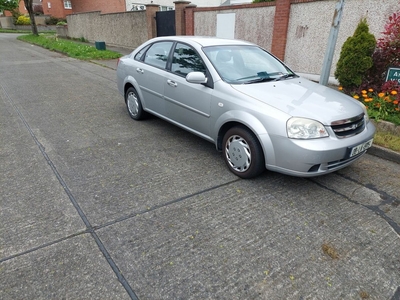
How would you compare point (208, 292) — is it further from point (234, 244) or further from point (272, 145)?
point (272, 145)

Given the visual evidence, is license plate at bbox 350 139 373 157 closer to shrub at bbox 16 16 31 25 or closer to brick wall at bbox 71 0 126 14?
brick wall at bbox 71 0 126 14

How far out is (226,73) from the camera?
3822 millimetres

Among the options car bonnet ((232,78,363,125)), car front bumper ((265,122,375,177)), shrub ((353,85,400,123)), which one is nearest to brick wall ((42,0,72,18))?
shrub ((353,85,400,123))

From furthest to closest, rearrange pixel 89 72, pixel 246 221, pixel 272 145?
pixel 89 72
pixel 272 145
pixel 246 221

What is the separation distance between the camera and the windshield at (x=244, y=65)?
384cm

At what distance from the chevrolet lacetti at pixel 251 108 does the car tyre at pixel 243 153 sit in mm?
12

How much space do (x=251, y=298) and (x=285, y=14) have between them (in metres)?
8.54

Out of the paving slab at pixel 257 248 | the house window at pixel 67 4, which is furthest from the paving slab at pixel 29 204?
the house window at pixel 67 4

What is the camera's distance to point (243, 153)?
3.43 metres

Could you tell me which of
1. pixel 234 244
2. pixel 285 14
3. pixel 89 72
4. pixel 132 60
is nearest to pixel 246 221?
pixel 234 244

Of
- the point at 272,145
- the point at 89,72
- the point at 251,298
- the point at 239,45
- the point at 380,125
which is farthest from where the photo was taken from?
the point at 89,72

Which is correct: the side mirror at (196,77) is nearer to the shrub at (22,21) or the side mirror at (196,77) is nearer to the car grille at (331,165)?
the car grille at (331,165)

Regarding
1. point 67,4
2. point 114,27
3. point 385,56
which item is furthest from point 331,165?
point 67,4

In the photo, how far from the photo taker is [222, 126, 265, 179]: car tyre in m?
3.31
